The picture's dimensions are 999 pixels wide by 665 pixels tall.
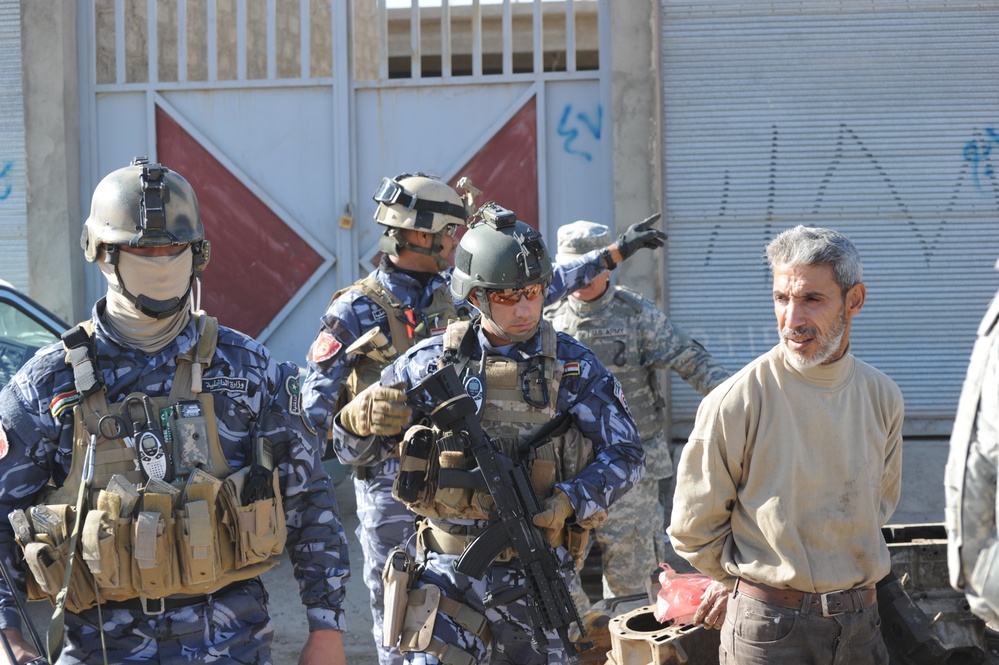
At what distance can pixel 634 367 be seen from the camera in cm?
693

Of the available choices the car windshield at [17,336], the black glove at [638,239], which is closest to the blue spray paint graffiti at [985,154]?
the black glove at [638,239]

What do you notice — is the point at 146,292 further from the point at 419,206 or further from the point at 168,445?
the point at 419,206

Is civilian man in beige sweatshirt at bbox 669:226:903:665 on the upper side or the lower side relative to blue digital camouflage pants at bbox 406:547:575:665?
upper

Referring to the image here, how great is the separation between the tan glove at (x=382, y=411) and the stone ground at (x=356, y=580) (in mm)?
2656

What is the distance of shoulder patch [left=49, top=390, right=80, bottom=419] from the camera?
3.35 metres

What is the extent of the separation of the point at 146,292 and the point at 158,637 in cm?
92

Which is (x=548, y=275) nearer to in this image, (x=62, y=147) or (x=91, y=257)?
(x=91, y=257)

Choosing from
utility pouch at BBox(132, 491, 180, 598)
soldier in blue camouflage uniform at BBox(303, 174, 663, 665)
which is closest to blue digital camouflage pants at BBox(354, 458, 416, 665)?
soldier in blue camouflage uniform at BBox(303, 174, 663, 665)

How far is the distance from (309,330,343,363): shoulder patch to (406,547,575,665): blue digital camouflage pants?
4.61ft

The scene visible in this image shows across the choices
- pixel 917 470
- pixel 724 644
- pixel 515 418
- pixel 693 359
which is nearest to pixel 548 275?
pixel 515 418

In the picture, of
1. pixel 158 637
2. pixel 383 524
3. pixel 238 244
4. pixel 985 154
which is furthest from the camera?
pixel 238 244

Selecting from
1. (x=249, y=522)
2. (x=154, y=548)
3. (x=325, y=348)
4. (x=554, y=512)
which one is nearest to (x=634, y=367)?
(x=325, y=348)

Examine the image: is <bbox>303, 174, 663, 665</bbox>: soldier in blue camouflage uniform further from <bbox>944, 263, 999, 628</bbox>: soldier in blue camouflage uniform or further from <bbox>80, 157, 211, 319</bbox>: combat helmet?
<bbox>944, 263, 999, 628</bbox>: soldier in blue camouflage uniform

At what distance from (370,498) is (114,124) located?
546 cm
